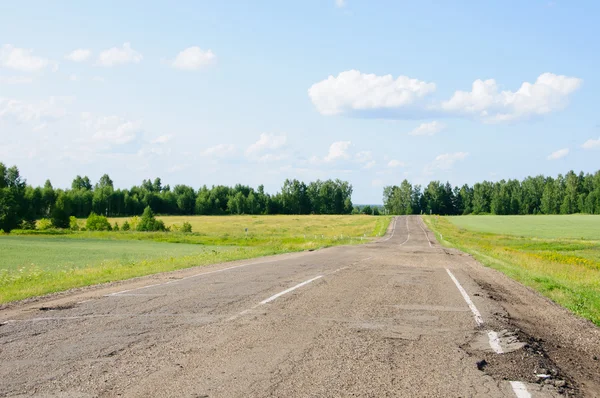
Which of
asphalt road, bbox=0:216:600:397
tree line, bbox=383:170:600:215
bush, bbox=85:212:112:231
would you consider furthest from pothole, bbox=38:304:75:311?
tree line, bbox=383:170:600:215

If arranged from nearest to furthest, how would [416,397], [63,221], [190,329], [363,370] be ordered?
[416,397]
[363,370]
[190,329]
[63,221]

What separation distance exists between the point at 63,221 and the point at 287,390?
9680cm

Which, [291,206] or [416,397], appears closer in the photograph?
[416,397]

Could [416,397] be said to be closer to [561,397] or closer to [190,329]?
[561,397]

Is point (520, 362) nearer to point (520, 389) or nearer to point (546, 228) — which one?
point (520, 389)

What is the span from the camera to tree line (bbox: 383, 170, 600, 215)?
170 m

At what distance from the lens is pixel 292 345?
7.07 meters

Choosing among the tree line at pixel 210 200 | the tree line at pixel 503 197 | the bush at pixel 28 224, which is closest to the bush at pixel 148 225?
the bush at pixel 28 224

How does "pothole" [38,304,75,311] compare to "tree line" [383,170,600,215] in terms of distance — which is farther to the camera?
"tree line" [383,170,600,215]

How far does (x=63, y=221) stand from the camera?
3612 inches

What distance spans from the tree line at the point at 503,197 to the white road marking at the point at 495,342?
17033 cm

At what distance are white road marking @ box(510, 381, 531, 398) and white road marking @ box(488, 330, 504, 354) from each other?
1366 millimetres

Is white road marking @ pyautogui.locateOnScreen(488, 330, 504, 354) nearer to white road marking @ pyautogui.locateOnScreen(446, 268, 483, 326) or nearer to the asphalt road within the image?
the asphalt road

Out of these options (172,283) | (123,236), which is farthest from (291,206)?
(172,283)
